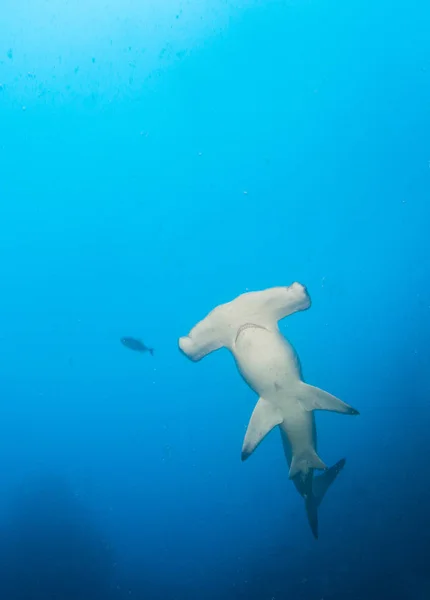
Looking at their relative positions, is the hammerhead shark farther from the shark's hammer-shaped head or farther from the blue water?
the blue water

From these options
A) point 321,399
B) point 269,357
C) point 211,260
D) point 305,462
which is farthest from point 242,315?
point 211,260

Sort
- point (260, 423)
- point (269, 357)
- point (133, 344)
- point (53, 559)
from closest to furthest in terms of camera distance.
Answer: point (269, 357) → point (260, 423) → point (133, 344) → point (53, 559)

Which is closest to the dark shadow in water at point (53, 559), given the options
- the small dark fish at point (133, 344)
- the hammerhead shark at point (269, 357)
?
the small dark fish at point (133, 344)

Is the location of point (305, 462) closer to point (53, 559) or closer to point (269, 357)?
point (269, 357)

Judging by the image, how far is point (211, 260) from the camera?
6.94 meters

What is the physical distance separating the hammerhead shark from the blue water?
2.32 metres

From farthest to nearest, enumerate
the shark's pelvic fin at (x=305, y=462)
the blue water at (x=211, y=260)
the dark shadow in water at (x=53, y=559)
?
the dark shadow in water at (x=53, y=559) < the blue water at (x=211, y=260) < the shark's pelvic fin at (x=305, y=462)

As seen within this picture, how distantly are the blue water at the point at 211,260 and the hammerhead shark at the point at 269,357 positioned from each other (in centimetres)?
232

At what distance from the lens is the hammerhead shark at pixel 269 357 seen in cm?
450

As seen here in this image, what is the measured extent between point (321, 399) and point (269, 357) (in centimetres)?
80

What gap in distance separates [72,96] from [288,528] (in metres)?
9.99

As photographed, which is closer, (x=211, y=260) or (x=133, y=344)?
(x=211, y=260)

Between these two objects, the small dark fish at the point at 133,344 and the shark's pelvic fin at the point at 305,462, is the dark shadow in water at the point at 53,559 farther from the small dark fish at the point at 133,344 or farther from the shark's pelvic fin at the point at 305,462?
the shark's pelvic fin at the point at 305,462

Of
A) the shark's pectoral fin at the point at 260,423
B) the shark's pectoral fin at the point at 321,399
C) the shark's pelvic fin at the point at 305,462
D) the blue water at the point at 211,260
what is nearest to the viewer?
the shark's pectoral fin at the point at 321,399
